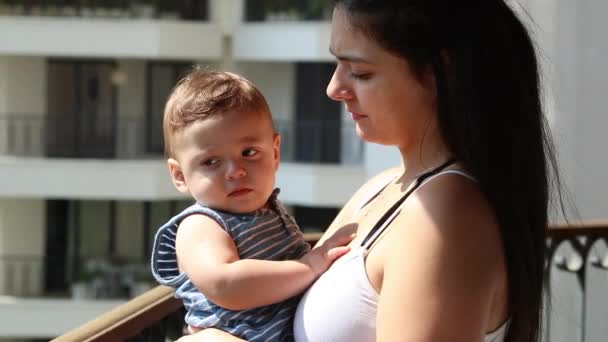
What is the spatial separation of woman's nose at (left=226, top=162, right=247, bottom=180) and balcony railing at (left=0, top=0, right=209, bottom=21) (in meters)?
15.3

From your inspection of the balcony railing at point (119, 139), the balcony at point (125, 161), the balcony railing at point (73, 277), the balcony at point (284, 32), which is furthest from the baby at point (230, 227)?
the balcony railing at point (73, 277)

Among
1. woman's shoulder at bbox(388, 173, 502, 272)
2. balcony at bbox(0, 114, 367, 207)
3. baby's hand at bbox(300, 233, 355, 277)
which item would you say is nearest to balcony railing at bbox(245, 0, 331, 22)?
balcony at bbox(0, 114, 367, 207)

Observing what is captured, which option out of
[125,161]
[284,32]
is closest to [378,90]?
[284,32]

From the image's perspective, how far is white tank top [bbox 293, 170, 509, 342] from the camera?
4.91 ft

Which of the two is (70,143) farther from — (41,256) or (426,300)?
(426,300)

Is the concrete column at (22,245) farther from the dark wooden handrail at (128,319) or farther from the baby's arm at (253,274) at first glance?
the baby's arm at (253,274)

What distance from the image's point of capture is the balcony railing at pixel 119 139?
17406mm

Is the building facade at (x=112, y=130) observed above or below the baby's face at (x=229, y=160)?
below

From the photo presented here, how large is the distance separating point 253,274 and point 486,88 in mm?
402

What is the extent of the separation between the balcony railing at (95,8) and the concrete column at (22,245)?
2771 mm

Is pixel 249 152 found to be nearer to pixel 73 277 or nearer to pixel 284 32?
pixel 284 32

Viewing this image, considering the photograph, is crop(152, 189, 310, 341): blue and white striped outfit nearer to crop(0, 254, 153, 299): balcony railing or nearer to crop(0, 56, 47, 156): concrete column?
crop(0, 254, 153, 299): balcony railing

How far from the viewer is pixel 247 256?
1722 mm

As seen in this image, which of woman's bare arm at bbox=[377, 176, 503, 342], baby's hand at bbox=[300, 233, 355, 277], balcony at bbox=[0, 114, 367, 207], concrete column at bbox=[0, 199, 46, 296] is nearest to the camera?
woman's bare arm at bbox=[377, 176, 503, 342]
